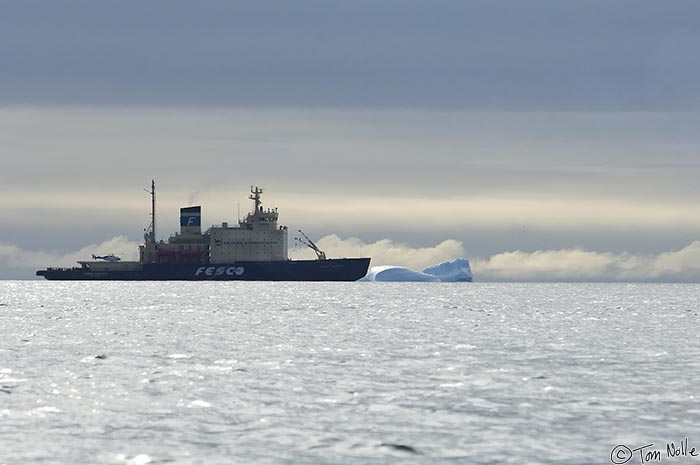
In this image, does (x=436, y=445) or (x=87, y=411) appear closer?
(x=436, y=445)

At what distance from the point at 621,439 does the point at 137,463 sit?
397 inches

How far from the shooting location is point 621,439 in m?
23.5

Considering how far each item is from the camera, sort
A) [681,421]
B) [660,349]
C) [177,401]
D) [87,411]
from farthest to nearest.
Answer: [660,349]
[177,401]
[87,411]
[681,421]

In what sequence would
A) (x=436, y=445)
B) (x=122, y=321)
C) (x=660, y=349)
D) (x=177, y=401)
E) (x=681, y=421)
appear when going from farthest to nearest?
(x=122, y=321)
(x=660, y=349)
(x=177, y=401)
(x=681, y=421)
(x=436, y=445)

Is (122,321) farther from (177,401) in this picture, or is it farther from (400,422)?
(400,422)

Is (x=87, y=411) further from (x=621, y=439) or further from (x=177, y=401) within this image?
(x=621, y=439)

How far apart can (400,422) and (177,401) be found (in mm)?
7020

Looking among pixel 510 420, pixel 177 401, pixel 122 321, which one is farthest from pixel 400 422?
pixel 122 321

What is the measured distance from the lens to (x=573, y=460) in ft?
70.2

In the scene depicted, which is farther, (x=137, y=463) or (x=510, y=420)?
(x=510, y=420)

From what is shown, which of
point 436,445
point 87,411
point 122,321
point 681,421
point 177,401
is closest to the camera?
point 436,445

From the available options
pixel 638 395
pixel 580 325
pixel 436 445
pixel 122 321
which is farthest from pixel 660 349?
pixel 122 321

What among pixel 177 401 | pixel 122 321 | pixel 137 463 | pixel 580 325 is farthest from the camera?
pixel 122 321

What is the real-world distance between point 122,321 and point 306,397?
160 feet
